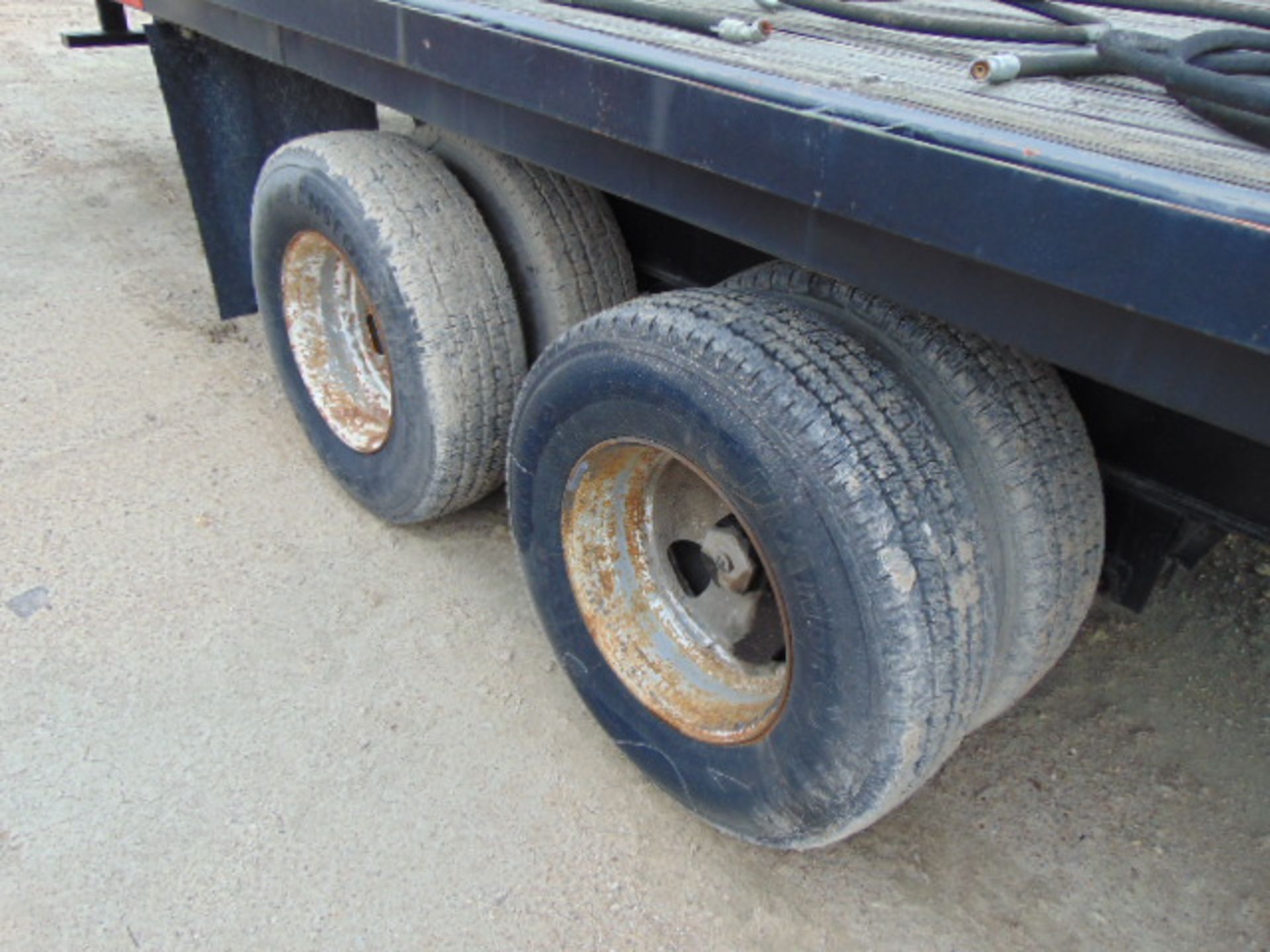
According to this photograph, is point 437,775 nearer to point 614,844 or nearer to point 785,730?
point 614,844

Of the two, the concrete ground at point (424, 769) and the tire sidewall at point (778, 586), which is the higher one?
the tire sidewall at point (778, 586)

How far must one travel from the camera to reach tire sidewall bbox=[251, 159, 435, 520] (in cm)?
241

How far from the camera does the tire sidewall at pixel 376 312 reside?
241 cm

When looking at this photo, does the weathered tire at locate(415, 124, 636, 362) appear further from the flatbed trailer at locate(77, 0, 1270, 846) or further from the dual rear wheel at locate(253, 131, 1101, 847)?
the flatbed trailer at locate(77, 0, 1270, 846)

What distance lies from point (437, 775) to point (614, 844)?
42 centimetres

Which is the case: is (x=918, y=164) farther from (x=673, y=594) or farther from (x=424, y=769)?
(x=424, y=769)

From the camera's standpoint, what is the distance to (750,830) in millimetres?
1934

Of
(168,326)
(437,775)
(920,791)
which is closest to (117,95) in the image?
(168,326)

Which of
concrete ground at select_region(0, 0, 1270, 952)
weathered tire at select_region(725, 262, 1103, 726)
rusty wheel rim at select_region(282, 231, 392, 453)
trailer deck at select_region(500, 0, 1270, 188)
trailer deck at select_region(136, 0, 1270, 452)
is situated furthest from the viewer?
rusty wheel rim at select_region(282, 231, 392, 453)

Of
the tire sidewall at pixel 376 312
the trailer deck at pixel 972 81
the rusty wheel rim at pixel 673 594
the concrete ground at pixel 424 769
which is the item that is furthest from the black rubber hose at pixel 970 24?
the concrete ground at pixel 424 769

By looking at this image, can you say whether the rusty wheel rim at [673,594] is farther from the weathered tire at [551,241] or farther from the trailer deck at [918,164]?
the trailer deck at [918,164]

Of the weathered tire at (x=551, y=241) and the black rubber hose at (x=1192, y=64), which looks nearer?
the black rubber hose at (x=1192, y=64)

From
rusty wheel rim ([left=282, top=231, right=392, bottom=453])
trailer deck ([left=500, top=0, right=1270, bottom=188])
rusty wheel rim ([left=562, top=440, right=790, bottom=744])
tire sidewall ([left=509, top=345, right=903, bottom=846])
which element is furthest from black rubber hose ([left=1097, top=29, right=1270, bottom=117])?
rusty wheel rim ([left=282, top=231, right=392, bottom=453])

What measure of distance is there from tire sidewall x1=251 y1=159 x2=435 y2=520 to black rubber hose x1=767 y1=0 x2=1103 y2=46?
1.10 m
